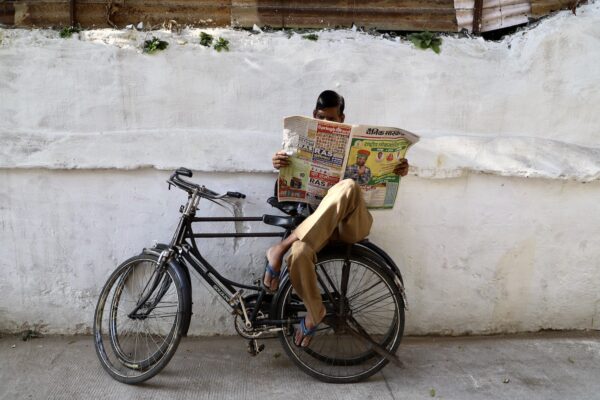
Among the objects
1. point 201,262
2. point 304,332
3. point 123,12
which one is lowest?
point 304,332

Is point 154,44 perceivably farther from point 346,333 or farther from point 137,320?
point 346,333

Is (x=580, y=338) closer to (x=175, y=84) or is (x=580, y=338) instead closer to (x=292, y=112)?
(x=292, y=112)

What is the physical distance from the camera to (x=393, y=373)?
3438mm

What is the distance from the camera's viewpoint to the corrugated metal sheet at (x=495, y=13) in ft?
12.5

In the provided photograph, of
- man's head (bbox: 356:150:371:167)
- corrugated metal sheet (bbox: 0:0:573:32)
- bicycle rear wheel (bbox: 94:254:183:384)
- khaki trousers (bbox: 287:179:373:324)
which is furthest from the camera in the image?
corrugated metal sheet (bbox: 0:0:573:32)

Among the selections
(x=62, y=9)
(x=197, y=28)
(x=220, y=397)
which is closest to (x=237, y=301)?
(x=220, y=397)

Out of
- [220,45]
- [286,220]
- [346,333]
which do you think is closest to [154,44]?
[220,45]

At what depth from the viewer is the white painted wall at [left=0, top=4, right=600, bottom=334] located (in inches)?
142

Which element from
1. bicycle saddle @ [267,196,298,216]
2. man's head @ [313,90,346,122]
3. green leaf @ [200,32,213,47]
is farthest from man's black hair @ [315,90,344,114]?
green leaf @ [200,32,213,47]

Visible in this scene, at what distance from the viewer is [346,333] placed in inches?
130

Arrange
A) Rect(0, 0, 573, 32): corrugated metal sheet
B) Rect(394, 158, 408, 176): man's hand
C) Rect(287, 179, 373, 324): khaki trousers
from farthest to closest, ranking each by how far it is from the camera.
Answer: Rect(0, 0, 573, 32): corrugated metal sheet → Rect(394, 158, 408, 176): man's hand → Rect(287, 179, 373, 324): khaki trousers

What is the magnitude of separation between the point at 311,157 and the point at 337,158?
0.15 metres

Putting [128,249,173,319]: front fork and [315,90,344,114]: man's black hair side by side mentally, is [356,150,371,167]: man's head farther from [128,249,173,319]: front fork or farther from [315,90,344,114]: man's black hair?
[128,249,173,319]: front fork

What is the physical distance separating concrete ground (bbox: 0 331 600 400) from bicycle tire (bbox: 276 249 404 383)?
0.35ft
